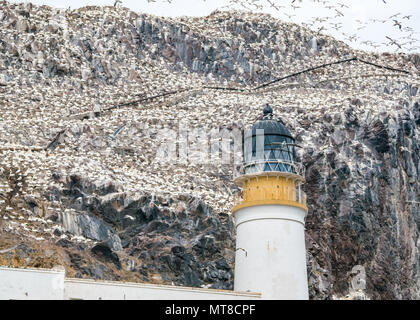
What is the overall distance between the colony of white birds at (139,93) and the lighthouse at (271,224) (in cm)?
2112

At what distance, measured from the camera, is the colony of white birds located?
48.8m

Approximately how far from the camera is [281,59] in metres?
79.4

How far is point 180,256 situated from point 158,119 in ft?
62.9

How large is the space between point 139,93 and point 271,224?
1851 inches

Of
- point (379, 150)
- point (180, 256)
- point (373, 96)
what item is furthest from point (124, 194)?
point (373, 96)

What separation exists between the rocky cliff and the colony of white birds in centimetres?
15

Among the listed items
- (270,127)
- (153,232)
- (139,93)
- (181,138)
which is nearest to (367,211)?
(181,138)

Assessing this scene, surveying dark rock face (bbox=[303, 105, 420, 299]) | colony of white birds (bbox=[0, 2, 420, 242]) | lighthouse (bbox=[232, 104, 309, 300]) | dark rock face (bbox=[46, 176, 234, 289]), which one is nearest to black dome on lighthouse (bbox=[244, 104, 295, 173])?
lighthouse (bbox=[232, 104, 309, 300])

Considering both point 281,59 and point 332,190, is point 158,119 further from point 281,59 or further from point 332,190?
point 281,59

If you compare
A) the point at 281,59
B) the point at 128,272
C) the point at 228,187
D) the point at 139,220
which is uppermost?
the point at 281,59

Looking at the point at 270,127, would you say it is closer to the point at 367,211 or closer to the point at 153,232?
A: the point at 153,232

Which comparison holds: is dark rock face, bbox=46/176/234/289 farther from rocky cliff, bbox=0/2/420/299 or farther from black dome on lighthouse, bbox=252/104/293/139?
black dome on lighthouse, bbox=252/104/293/139

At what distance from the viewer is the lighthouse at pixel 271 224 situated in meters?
21.2

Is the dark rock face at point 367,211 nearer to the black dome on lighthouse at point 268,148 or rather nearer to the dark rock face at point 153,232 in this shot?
the dark rock face at point 153,232
